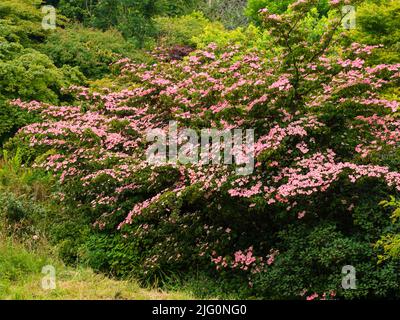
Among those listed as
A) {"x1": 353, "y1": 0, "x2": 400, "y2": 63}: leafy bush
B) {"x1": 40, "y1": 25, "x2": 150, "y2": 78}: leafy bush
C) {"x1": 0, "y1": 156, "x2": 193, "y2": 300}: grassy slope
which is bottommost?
{"x1": 0, "y1": 156, "x2": 193, "y2": 300}: grassy slope

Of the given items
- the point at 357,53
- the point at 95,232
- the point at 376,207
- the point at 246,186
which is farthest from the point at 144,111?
the point at 376,207

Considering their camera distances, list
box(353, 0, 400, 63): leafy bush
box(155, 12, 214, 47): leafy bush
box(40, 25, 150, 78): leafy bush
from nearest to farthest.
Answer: box(353, 0, 400, 63): leafy bush
box(40, 25, 150, 78): leafy bush
box(155, 12, 214, 47): leafy bush

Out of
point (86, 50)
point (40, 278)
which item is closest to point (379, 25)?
point (86, 50)

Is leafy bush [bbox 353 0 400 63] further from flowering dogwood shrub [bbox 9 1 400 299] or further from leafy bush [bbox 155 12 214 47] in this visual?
leafy bush [bbox 155 12 214 47]

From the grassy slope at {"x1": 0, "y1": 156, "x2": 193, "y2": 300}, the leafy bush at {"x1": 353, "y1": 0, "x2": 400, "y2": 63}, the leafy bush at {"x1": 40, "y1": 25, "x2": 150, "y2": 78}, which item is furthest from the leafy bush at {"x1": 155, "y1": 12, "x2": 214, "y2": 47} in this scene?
the grassy slope at {"x1": 0, "y1": 156, "x2": 193, "y2": 300}

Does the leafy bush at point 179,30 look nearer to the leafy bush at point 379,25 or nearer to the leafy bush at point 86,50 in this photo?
the leafy bush at point 86,50

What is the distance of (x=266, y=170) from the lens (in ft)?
22.5

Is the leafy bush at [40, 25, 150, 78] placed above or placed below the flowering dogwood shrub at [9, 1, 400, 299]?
above

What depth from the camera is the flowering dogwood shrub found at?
6.45 m

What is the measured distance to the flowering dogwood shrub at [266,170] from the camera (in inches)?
254

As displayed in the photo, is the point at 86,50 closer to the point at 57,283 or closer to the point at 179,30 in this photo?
the point at 179,30

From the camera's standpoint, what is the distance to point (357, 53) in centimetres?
750

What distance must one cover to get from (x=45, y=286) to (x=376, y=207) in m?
3.54

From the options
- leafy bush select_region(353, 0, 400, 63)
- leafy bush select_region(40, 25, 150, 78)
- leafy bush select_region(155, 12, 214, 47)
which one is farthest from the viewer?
leafy bush select_region(155, 12, 214, 47)
